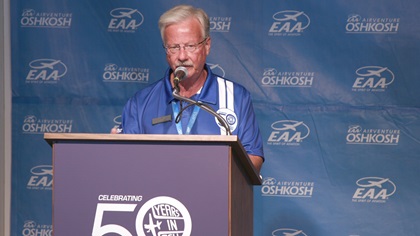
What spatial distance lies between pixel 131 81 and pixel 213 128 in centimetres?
181

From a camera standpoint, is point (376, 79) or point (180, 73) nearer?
point (180, 73)

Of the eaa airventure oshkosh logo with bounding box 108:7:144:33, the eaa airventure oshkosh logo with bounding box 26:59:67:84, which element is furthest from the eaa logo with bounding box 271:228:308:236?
the eaa airventure oshkosh logo with bounding box 26:59:67:84

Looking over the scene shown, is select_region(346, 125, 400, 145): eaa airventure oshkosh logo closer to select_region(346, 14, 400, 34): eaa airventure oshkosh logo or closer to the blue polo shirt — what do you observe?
select_region(346, 14, 400, 34): eaa airventure oshkosh logo

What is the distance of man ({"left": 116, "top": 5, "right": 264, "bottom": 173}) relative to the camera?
3.19 m

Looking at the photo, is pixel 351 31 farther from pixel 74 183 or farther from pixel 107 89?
pixel 74 183

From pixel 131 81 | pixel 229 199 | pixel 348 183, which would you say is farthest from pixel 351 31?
pixel 229 199

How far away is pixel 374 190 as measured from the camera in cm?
475

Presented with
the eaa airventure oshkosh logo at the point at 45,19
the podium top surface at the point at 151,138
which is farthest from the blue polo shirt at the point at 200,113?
the eaa airventure oshkosh logo at the point at 45,19

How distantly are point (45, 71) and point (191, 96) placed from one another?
197 cm

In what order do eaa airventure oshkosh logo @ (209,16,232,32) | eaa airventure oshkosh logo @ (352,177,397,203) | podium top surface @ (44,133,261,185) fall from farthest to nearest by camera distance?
eaa airventure oshkosh logo @ (209,16,232,32) < eaa airventure oshkosh logo @ (352,177,397,203) < podium top surface @ (44,133,261,185)

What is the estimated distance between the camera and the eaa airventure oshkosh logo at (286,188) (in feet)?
15.7

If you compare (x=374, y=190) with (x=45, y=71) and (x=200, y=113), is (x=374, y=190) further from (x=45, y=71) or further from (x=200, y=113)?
(x=45, y=71)

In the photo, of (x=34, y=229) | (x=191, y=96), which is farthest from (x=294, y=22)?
(x=34, y=229)

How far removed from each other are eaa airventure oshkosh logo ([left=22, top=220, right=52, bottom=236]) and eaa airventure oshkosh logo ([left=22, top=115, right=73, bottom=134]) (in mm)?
660
